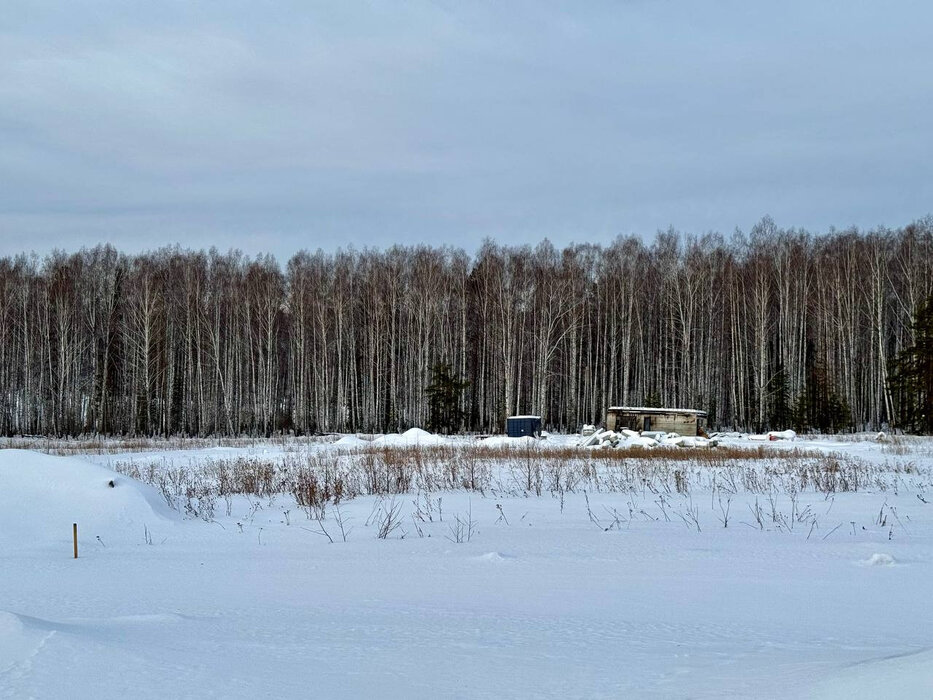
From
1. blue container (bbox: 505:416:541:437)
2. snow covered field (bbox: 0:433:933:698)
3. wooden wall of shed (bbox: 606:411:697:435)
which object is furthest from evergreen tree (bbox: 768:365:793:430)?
snow covered field (bbox: 0:433:933:698)

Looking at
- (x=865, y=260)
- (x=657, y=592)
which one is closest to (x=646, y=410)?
(x=865, y=260)

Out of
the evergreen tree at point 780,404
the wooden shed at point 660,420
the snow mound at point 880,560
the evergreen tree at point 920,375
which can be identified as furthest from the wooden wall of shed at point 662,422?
the snow mound at point 880,560

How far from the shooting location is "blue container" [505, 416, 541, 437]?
29.3 meters

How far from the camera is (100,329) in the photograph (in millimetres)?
39531

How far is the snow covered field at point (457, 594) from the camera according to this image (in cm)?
245

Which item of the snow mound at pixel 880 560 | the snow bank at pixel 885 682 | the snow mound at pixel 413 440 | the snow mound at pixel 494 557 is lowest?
the snow mound at pixel 413 440

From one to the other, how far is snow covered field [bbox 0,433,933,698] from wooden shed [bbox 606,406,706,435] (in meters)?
17.8

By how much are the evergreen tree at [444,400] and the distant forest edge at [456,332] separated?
30cm

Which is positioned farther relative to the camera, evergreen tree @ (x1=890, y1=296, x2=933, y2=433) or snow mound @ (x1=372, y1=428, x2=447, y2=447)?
evergreen tree @ (x1=890, y1=296, x2=933, y2=433)

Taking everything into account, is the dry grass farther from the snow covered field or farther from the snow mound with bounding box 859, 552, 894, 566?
the snow mound with bounding box 859, 552, 894, 566

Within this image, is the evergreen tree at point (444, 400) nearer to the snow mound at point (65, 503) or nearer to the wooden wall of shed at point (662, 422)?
the wooden wall of shed at point (662, 422)

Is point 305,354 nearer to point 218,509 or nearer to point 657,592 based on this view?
point 218,509

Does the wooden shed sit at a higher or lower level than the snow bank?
lower

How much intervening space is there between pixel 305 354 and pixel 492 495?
3170cm
